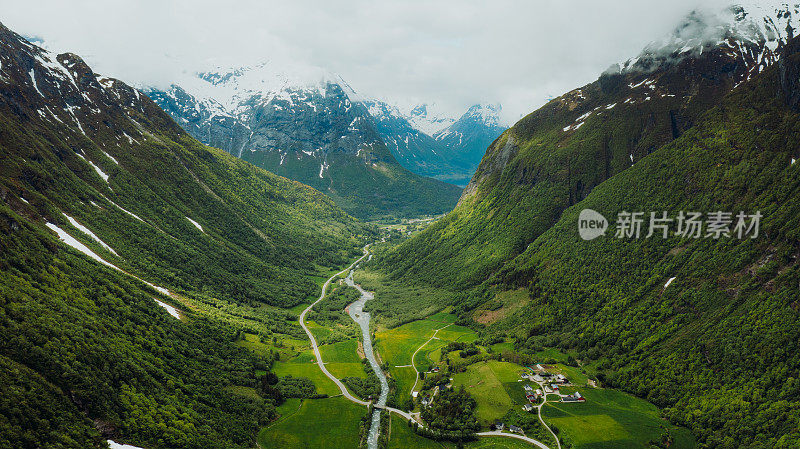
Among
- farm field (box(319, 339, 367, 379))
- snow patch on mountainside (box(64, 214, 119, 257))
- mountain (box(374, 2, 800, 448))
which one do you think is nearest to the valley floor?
farm field (box(319, 339, 367, 379))

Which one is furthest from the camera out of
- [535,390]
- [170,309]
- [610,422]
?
[170,309]

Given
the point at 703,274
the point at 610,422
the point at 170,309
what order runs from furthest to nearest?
1. the point at 170,309
2. the point at 703,274
3. the point at 610,422

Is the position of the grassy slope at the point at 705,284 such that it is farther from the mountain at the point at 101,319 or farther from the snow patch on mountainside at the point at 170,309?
the snow patch on mountainside at the point at 170,309

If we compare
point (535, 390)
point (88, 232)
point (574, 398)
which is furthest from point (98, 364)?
point (574, 398)

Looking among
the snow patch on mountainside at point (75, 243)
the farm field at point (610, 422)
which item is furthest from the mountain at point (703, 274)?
the snow patch on mountainside at point (75, 243)

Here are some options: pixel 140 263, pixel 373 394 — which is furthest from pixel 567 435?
pixel 140 263

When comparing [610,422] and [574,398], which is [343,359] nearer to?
[574,398]
